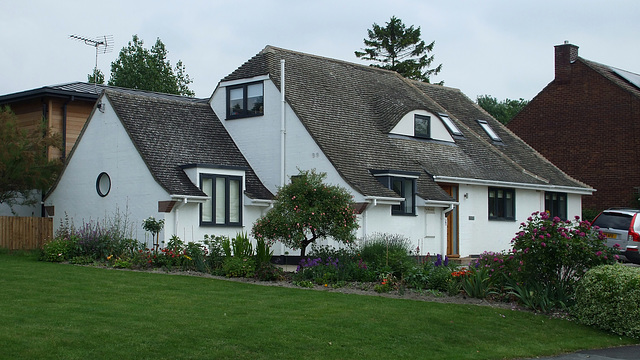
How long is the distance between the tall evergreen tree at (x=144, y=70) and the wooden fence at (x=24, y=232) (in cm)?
3313

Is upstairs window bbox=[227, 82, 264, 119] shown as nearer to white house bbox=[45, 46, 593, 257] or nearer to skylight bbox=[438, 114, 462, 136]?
white house bbox=[45, 46, 593, 257]

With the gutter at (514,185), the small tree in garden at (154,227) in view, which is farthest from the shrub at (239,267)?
the gutter at (514,185)

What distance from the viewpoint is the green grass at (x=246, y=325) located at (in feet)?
31.3

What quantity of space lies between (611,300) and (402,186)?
11.0 meters

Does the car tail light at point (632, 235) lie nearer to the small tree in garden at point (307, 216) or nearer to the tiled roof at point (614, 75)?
the small tree in garden at point (307, 216)

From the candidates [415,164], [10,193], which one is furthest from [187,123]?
[415,164]

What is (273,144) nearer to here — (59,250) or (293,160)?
(293,160)

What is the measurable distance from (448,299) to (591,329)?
2643 mm

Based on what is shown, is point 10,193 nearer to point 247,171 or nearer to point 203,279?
point 247,171

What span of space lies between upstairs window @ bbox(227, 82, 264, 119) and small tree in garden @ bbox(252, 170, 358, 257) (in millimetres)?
7109

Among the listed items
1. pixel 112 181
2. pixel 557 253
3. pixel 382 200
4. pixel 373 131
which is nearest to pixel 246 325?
pixel 557 253

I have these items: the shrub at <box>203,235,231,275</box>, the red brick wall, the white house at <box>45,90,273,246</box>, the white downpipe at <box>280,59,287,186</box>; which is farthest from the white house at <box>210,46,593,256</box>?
the red brick wall

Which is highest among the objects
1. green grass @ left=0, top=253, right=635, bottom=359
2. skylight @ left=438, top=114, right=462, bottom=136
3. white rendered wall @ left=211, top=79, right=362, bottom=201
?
skylight @ left=438, top=114, right=462, bottom=136

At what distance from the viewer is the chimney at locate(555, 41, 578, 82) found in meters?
37.6
